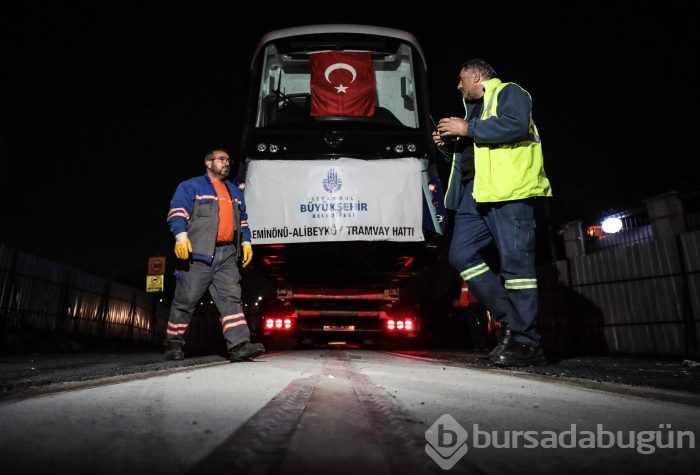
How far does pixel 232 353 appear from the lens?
3818 mm

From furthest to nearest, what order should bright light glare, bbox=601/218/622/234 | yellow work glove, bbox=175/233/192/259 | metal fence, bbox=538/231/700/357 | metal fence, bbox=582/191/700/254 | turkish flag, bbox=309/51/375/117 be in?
bright light glare, bbox=601/218/622/234, metal fence, bbox=582/191/700/254, metal fence, bbox=538/231/700/357, turkish flag, bbox=309/51/375/117, yellow work glove, bbox=175/233/192/259

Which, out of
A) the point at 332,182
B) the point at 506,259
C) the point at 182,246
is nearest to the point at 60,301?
the point at 182,246

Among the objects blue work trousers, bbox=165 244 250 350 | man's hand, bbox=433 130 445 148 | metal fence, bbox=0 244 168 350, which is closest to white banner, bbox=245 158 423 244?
blue work trousers, bbox=165 244 250 350

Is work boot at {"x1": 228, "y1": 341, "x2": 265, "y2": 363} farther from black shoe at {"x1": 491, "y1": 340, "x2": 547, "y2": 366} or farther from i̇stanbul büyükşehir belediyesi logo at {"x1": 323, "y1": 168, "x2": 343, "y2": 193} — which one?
black shoe at {"x1": 491, "y1": 340, "x2": 547, "y2": 366}

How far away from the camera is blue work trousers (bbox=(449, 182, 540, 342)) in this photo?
3090mm

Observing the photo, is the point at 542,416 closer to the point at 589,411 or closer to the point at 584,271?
the point at 589,411

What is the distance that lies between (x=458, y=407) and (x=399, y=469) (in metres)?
0.69

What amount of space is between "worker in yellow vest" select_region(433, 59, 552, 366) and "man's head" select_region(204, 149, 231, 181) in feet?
6.85

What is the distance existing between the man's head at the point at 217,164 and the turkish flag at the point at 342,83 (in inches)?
55.8

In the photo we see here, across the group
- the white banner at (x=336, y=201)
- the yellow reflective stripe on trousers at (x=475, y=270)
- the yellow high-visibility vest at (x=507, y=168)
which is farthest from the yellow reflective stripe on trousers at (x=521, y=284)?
the white banner at (x=336, y=201)

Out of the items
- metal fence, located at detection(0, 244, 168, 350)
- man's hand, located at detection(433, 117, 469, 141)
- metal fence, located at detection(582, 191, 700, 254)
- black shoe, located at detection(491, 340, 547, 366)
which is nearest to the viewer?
black shoe, located at detection(491, 340, 547, 366)

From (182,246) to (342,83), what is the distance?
2.77 meters

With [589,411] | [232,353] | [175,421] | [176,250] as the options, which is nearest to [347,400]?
[175,421]

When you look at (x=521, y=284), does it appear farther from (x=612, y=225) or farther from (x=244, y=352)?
(x=612, y=225)
